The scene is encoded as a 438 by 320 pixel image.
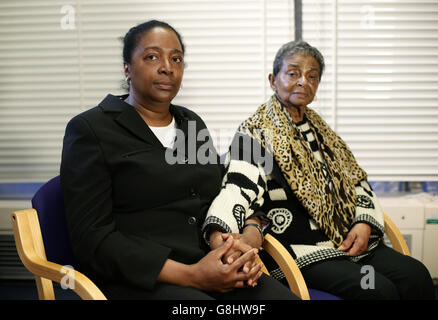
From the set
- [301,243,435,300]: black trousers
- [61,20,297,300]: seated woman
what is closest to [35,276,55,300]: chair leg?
[61,20,297,300]: seated woman

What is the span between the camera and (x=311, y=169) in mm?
1882

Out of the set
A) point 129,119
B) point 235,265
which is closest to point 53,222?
point 129,119

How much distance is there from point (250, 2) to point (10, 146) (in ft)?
6.59

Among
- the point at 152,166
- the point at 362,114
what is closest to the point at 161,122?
the point at 152,166

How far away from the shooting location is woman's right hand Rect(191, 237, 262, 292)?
1.32 m

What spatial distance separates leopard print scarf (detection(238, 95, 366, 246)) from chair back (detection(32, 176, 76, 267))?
3.01 ft

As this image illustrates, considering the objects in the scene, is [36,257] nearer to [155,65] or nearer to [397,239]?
[155,65]

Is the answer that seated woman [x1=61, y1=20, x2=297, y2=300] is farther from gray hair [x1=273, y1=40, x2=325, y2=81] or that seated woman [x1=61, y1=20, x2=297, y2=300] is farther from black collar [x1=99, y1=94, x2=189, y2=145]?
gray hair [x1=273, y1=40, x2=325, y2=81]

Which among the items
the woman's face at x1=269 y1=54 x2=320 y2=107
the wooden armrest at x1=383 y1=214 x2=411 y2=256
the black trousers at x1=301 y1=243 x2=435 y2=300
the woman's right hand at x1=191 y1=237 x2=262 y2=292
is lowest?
Result: the black trousers at x1=301 y1=243 x2=435 y2=300

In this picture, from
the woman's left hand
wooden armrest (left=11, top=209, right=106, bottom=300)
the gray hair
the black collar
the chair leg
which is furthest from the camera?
the gray hair

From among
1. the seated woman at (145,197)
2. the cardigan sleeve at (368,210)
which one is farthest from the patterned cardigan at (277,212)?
the seated woman at (145,197)

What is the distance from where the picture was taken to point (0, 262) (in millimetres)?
2816

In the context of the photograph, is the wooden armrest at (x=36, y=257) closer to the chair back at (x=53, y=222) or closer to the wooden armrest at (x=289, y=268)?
the chair back at (x=53, y=222)
